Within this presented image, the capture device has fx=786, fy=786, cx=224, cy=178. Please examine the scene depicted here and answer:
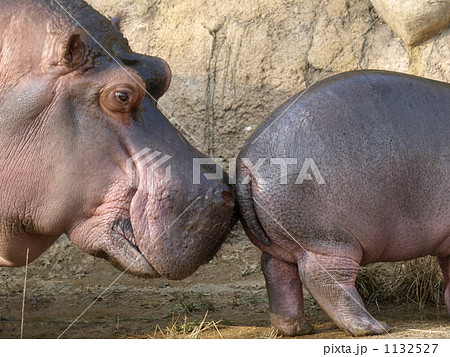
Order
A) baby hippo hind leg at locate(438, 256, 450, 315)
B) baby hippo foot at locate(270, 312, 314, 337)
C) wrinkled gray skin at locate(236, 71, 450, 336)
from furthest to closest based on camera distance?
1. baby hippo hind leg at locate(438, 256, 450, 315)
2. baby hippo foot at locate(270, 312, 314, 337)
3. wrinkled gray skin at locate(236, 71, 450, 336)

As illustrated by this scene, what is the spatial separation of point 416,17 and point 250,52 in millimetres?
1119

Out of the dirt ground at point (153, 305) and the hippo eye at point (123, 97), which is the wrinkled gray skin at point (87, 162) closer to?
the hippo eye at point (123, 97)

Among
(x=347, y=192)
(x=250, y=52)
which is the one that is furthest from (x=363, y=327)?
(x=250, y=52)

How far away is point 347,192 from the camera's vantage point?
11.0ft

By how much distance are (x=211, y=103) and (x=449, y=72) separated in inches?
62.2

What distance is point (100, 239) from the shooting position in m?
3.31

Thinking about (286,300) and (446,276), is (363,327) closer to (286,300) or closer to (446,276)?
(286,300)

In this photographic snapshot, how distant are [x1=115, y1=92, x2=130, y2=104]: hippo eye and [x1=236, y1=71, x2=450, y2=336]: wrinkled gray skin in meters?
0.61

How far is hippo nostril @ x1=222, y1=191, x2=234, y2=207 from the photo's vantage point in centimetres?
337

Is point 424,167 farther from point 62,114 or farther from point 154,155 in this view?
point 62,114

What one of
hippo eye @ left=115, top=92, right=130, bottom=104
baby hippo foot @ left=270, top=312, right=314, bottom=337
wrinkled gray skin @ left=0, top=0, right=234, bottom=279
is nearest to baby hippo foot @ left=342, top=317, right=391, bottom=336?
baby hippo foot @ left=270, top=312, right=314, bottom=337

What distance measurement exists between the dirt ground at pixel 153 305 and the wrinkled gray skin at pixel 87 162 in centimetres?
35

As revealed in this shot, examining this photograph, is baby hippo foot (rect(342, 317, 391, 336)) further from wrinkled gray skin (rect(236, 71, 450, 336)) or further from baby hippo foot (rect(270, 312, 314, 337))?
baby hippo foot (rect(270, 312, 314, 337))
